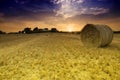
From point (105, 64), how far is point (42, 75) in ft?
8.39

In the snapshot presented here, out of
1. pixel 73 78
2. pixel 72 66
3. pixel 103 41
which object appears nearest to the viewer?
pixel 73 78

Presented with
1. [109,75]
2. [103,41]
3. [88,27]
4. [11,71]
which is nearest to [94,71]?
[109,75]

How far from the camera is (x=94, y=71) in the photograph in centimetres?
560

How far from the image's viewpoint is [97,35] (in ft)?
37.7

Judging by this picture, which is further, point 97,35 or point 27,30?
point 27,30

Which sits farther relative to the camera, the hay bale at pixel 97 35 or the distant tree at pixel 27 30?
the distant tree at pixel 27 30

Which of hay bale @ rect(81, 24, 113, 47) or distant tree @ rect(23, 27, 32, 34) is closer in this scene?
hay bale @ rect(81, 24, 113, 47)

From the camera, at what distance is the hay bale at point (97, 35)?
11242 mm

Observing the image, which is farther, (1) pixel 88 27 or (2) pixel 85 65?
(1) pixel 88 27

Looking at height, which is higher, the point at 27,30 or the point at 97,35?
the point at 27,30

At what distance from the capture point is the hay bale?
36.9 ft

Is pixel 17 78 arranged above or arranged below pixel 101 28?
below

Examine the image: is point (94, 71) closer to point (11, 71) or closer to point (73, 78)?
point (73, 78)

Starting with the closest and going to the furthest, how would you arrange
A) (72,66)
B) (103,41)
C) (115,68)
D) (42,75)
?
(42,75) → (115,68) → (72,66) → (103,41)
